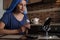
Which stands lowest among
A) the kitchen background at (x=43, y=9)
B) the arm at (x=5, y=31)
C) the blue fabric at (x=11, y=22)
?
the arm at (x=5, y=31)

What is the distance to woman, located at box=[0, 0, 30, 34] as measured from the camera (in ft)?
4.70

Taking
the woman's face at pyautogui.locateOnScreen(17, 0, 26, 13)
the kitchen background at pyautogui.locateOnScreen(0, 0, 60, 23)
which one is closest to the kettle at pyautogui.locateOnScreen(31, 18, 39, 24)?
the kitchen background at pyautogui.locateOnScreen(0, 0, 60, 23)

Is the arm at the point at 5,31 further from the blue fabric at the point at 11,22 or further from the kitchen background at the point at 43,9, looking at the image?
the kitchen background at the point at 43,9

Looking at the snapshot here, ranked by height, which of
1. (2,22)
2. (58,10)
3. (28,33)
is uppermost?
(58,10)

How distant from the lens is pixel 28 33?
1432 mm

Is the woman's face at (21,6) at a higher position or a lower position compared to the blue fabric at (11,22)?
higher

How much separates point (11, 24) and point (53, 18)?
1.31 feet

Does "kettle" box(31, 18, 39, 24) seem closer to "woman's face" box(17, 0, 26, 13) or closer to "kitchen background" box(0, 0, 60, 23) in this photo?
"kitchen background" box(0, 0, 60, 23)

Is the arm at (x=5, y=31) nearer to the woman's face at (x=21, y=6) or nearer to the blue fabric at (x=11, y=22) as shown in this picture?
the blue fabric at (x=11, y=22)

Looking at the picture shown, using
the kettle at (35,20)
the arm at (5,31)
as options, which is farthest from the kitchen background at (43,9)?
the arm at (5,31)

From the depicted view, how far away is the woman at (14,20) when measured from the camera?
143cm

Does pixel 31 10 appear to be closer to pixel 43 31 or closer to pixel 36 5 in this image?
pixel 36 5

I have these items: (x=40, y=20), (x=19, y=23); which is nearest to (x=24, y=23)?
(x=19, y=23)

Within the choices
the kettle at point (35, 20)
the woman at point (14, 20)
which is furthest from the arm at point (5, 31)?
the kettle at point (35, 20)
